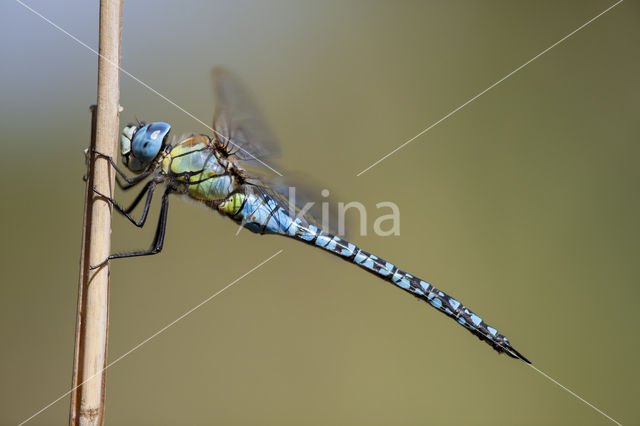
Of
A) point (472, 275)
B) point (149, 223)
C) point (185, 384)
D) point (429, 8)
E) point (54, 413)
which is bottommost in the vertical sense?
point (54, 413)

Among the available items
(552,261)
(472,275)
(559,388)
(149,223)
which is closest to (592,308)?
(552,261)

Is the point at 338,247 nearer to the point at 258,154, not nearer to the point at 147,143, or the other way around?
the point at 258,154

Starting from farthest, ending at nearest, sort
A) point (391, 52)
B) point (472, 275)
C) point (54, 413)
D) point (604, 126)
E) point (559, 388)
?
1. point (391, 52)
2. point (604, 126)
3. point (472, 275)
4. point (559, 388)
5. point (54, 413)

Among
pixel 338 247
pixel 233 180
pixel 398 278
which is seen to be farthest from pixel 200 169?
pixel 398 278

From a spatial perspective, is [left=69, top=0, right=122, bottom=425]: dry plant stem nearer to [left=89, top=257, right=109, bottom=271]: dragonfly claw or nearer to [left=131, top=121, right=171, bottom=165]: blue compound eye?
[left=89, top=257, right=109, bottom=271]: dragonfly claw

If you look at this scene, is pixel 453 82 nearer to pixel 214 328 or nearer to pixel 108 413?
pixel 214 328

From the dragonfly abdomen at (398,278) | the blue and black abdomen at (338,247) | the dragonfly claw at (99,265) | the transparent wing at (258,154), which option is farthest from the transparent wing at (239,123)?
the dragonfly claw at (99,265)
